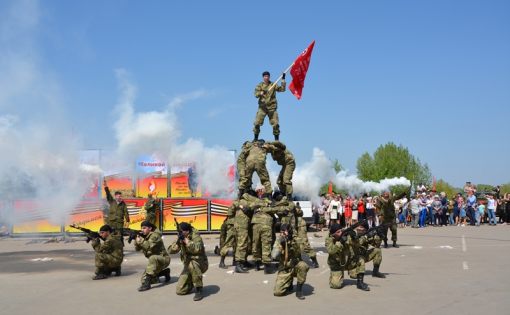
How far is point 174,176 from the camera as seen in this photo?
28.3 m

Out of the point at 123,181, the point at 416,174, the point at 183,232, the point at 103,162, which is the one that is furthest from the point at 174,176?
the point at 416,174

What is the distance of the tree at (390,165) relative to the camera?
6738 centimetres

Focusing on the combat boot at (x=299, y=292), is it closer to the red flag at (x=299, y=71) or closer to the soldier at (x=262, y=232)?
the soldier at (x=262, y=232)

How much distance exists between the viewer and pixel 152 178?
28203 millimetres

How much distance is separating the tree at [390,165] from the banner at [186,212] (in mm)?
47359

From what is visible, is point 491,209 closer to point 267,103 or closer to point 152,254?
point 267,103

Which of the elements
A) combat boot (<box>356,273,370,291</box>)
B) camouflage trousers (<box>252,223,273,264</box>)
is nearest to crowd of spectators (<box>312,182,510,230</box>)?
camouflage trousers (<box>252,223,273,264</box>)

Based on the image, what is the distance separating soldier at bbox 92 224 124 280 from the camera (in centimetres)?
1110

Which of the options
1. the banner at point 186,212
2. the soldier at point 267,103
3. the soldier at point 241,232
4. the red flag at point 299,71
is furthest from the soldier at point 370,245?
the banner at point 186,212

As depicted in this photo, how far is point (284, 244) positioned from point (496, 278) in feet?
16.4

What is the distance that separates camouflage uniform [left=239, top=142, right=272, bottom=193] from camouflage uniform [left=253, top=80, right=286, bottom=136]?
42.4 inches

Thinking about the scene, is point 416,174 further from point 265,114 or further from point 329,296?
point 329,296

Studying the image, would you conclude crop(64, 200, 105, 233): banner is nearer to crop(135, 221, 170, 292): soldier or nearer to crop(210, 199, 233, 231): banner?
crop(210, 199, 233, 231): banner

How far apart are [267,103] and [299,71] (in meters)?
1.83
